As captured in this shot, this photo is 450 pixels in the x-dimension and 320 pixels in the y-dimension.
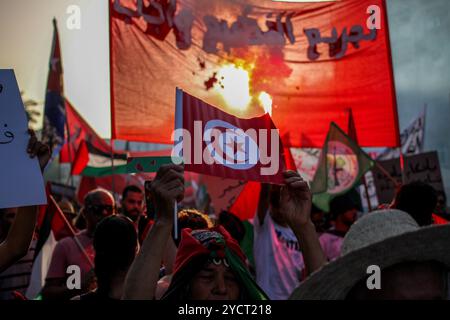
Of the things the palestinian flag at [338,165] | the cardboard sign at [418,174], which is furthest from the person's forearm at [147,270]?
the cardboard sign at [418,174]

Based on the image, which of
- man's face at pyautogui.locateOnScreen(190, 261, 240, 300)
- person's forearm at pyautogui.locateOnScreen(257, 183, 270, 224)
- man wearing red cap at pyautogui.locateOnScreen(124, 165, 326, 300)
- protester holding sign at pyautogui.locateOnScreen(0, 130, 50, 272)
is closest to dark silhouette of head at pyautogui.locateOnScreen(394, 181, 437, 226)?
man wearing red cap at pyautogui.locateOnScreen(124, 165, 326, 300)

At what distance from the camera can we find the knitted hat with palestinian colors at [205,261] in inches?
106

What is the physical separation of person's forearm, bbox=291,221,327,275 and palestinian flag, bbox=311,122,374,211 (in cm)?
428

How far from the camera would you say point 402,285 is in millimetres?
2006

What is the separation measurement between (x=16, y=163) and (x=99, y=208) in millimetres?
2426

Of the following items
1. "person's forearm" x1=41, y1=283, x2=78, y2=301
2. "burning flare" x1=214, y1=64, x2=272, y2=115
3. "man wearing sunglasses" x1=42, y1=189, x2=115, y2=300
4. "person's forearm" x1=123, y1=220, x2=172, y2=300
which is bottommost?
"person's forearm" x1=41, y1=283, x2=78, y2=301

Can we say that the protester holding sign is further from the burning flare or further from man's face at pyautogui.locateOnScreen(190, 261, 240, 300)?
the burning flare

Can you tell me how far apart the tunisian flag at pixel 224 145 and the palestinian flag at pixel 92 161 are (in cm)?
768

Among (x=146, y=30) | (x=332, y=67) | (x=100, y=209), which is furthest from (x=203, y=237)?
(x=332, y=67)

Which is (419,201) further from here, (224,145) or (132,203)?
(132,203)

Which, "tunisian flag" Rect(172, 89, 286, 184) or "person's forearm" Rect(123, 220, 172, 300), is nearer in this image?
"person's forearm" Rect(123, 220, 172, 300)

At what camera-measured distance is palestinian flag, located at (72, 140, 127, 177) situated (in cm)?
1177

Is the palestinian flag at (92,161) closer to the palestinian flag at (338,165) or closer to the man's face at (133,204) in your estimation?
the palestinian flag at (338,165)
